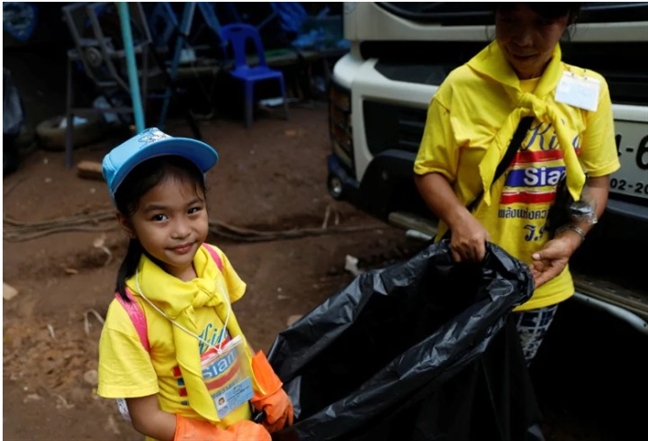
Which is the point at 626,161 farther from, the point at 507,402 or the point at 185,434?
the point at 185,434

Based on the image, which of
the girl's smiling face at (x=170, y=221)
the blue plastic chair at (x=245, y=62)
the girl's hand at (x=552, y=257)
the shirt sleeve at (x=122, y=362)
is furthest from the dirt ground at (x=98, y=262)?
the girl's hand at (x=552, y=257)

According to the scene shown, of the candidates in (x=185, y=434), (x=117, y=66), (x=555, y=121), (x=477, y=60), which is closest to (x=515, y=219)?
(x=555, y=121)

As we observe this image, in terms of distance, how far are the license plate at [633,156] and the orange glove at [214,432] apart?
Answer: 135 centimetres

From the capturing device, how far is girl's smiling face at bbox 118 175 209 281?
126 cm

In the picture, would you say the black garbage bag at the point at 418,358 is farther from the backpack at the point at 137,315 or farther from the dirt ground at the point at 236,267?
the dirt ground at the point at 236,267

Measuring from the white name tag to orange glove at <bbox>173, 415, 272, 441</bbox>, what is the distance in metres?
1.08

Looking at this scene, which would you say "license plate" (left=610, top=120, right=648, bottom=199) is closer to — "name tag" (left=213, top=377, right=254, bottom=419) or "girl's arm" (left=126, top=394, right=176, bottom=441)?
"name tag" (left=213, top=377, right=254, bottom=419)

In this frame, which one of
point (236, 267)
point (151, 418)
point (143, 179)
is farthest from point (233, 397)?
point (236, 267)

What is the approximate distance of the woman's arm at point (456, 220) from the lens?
1.57 metres

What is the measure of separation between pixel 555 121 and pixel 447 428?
0.80 meters

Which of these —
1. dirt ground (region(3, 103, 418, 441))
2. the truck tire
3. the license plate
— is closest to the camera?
the license plate

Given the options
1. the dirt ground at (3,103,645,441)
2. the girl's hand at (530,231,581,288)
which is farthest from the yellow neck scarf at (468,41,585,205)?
the dirt ground at (3,103,645,441)

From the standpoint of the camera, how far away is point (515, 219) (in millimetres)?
1678

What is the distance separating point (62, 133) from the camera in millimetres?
5863
